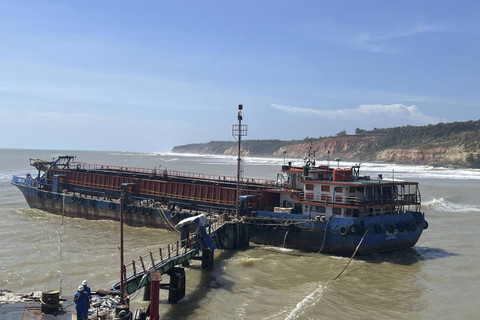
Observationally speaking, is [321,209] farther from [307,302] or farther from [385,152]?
[385,152]

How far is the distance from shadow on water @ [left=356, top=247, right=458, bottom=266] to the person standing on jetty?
17162 millimetres

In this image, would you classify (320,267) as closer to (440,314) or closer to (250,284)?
(250,284)

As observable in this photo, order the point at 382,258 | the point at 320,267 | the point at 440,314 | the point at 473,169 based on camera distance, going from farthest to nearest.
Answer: the point at 473,169
the point at 382,258
the point at 320,267
the point at 440,314

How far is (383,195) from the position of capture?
28.1 metres

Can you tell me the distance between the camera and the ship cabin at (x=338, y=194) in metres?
26.6

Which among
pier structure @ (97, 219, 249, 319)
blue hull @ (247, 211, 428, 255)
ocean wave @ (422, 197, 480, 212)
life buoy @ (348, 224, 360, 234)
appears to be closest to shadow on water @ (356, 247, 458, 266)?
blue hull @ (247, 211, 428, 255)

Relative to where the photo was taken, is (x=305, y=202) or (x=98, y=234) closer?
(x=305, y=202)

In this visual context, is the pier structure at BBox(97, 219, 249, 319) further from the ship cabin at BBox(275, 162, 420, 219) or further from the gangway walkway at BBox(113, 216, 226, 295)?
the ship cabin at BBox(275, 162, 420, 219)

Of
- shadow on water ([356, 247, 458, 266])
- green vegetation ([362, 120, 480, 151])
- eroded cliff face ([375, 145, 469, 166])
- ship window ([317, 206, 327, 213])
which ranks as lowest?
shadow on water ([356, 247, 458, 266])

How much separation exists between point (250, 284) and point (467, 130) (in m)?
153

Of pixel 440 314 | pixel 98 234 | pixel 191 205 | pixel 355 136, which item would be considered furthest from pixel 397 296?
pixel 355 136

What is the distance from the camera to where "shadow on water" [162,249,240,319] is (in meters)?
17.8

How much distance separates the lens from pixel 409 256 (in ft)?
90.1

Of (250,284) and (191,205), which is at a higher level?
(191,205)
